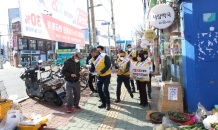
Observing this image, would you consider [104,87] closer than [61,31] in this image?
Yes

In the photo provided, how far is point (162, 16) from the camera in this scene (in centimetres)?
497

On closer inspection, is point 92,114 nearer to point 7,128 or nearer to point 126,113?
point 126,113

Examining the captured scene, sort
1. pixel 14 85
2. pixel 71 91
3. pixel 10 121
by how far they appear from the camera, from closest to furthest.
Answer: pixel 10 121 < pixel 71 91 < pixel 14 85

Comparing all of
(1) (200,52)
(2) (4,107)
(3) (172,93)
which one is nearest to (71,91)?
(2) (4,107)

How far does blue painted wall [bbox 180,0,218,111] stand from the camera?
4.13 metres

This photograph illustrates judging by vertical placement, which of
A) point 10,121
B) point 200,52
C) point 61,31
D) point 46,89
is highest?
point 61,31

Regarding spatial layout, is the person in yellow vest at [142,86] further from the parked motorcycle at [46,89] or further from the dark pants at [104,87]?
the parked motorcycle at [46,89]

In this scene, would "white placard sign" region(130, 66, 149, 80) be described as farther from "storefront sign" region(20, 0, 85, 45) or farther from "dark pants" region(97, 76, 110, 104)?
"storefront sign" region(20, 0, 85, 45)

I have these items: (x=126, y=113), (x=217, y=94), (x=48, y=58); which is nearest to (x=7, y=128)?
(x=126, y=113)

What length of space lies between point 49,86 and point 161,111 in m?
3.88

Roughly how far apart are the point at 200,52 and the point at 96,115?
10.9 feet

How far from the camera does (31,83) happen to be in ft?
21.1

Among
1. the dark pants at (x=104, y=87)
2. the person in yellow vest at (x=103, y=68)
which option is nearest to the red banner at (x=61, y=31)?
the person in yellow vest at (x=103, y=68)

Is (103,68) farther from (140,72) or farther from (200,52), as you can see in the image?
(200,52)
